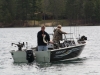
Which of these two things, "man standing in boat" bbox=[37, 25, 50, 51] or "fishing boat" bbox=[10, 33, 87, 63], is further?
"man standing in boat" bbox=[37, 25, 50, 51]

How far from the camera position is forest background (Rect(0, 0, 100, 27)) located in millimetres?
108481

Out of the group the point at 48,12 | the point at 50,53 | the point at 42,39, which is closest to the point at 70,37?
the point at 42,39

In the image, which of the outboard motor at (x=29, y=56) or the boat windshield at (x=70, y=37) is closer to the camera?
the outboard motor at (x=29, y=56)

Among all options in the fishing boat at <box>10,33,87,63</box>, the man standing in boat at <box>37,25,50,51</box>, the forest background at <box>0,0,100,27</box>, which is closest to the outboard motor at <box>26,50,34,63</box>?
the fishing boat at <box>10,33,87,63</box>

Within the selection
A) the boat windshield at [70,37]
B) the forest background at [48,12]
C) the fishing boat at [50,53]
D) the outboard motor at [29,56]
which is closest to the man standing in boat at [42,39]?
the fishing boat at [50,53]

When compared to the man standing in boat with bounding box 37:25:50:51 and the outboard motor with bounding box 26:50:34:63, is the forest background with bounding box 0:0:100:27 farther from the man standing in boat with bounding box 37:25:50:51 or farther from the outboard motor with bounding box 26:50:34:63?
the outboard motor with bounding box 26:50:34:63

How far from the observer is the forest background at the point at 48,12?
356 feet

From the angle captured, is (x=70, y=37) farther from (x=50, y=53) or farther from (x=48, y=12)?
(x=48, y=12)

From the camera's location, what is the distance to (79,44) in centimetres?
2469

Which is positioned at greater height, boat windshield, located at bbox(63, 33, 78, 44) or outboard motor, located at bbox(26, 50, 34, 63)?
boat windshield, located at bbox(63, 33, 78, 44)

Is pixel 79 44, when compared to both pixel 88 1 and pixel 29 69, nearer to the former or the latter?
pixel 29 69

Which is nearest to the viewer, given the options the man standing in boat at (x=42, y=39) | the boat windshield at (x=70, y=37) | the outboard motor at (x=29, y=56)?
the outboard motor at (x=29, y=56)

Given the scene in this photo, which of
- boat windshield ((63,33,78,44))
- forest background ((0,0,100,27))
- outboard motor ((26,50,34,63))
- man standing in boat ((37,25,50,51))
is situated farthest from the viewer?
forest background ((0,0,100,27))

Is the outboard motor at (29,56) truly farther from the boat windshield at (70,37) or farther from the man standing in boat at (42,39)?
the boat windshield at (70,37)
